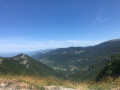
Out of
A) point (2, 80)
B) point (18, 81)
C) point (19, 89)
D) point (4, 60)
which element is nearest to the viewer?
point (19, 89)

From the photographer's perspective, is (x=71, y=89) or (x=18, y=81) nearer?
(x=71, y=89)

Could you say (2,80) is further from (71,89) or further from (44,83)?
(71,89)

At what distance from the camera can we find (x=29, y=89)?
8.71 meters

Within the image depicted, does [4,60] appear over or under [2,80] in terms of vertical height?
under

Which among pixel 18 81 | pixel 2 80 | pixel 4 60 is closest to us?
pixel 18 81

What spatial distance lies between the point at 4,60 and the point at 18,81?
206 m

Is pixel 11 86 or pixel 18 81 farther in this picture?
pixel 18 81

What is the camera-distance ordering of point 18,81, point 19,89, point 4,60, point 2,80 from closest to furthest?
point 19,89 < point 18,81 < point 2,80 < point 4,60

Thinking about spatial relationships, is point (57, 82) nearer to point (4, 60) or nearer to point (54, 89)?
point (54, 89)

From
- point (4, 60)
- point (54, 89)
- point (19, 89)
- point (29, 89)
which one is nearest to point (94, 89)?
point (54, 89)

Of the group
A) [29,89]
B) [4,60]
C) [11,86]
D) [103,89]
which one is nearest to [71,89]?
[103,89]

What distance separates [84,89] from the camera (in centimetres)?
870

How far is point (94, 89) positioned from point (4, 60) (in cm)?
20867

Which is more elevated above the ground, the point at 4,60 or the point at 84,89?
the point at 84,89
